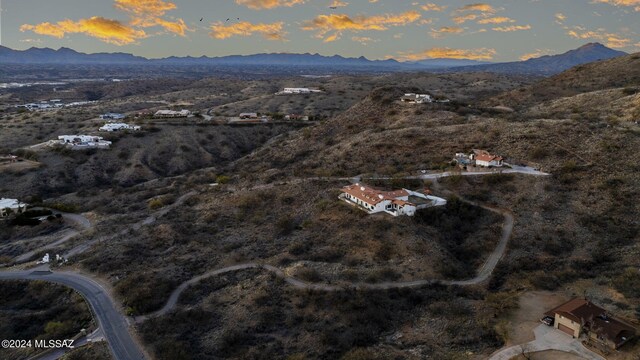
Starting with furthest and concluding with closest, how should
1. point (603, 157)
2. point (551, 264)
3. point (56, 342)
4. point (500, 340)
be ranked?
1. point (603, 157)
2. point (551, 264)
3. point (56, 342)
4. point (500, 340)

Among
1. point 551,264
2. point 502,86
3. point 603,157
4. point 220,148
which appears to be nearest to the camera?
point 551,264

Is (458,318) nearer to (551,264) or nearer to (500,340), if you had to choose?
(500,340)

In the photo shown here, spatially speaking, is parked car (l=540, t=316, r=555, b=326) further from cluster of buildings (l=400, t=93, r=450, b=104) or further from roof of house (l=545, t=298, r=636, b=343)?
cluster of buildings (l=400, t=93, r=450, b=104)

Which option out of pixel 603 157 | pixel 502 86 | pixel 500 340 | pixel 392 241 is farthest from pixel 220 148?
pixel 502 86

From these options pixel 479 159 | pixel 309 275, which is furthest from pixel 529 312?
pixel 479 159

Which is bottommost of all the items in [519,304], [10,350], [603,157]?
[10,350]

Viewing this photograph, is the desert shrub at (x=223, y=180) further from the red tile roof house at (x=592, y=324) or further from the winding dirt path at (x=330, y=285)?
the red tile roof house at (x=592, y=324)

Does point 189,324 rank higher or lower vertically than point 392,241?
lower

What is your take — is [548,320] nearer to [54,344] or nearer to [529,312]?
[529,312]
